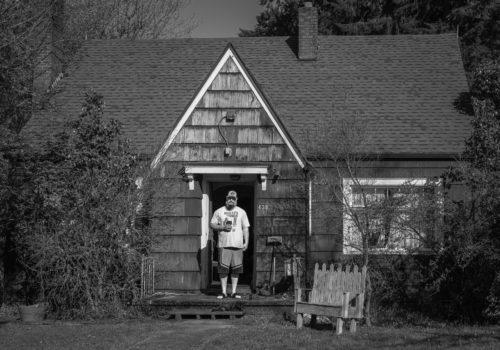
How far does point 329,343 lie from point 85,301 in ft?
15.0

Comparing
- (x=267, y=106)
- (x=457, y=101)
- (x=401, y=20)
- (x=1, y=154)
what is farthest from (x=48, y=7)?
(x=401, y=20)

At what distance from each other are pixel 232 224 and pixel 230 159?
1.85m

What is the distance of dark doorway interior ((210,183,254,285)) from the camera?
16.7 meters

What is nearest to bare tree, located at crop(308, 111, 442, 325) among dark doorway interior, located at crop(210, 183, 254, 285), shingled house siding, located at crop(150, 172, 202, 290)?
dark doorway interior, located at crop(210, 183, 254, 285)

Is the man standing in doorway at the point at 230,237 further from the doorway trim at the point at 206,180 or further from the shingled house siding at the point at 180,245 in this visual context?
the shingled house siding at the point at 180,245

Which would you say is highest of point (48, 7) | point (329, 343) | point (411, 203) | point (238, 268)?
point (48, 7)

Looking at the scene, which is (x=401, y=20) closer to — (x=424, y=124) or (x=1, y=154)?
(x=424, y=124)

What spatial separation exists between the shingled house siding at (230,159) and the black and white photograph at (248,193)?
3 centimetres

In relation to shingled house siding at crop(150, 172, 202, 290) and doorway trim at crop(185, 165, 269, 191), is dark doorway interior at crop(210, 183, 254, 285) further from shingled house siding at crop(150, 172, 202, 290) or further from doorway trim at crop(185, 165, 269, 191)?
doorway trim at crop(185, 165, 269, 191)

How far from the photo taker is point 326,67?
19.1 m

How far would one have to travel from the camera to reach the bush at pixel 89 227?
12.7 m

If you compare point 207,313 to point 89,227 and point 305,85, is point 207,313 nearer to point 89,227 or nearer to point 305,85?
point 89,227

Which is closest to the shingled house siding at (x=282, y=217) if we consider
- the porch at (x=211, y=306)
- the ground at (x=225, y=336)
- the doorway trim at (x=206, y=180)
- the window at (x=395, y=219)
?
the doorway trim at (x=206, y=180)

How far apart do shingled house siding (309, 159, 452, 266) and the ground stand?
10.8ft
